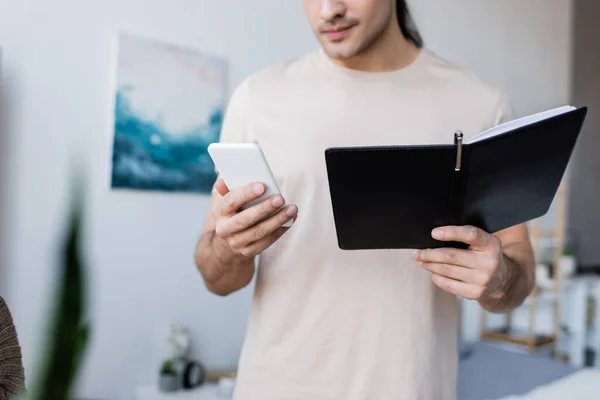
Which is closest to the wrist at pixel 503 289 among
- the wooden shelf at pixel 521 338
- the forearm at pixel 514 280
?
the forearm at pixel 514 280

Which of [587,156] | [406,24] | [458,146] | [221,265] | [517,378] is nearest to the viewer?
[458,146]

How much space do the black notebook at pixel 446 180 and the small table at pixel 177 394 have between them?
57.6 inches

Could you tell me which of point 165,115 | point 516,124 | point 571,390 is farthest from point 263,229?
point 571,390

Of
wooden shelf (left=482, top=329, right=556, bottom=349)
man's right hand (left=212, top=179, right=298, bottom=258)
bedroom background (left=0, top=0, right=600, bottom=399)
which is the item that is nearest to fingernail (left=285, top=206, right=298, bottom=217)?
man's right hand (left=212, top=179, right=298, bottom=258)

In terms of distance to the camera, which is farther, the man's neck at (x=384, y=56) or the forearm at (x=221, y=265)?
the man's neck at (x=384, y=56)

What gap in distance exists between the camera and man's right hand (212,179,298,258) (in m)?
0.65

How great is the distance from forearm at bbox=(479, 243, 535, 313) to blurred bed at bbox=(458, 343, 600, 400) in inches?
46.3

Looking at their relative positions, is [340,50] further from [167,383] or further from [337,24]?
[167,383]

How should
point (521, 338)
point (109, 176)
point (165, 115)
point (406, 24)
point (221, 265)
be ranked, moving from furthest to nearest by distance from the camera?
1. point (521, 338)
2. point (165, 115)
3. point (109, 176)
4. point (406, 24)
5. point (221, 265)

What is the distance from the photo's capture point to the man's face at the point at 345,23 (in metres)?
0.85

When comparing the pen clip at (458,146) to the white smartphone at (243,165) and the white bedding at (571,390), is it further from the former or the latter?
the white bedding at (571,390)

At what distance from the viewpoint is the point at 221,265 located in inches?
33.8

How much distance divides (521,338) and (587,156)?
6.01 feet

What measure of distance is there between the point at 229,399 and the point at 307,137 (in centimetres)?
139
